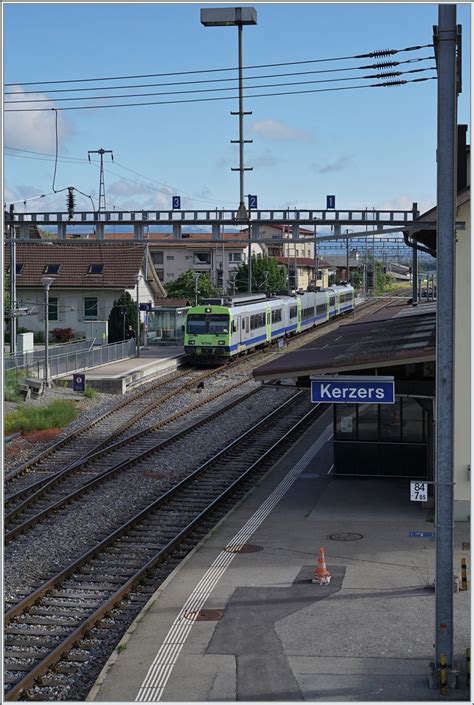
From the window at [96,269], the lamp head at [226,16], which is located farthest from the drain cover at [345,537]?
the window at [96,269]

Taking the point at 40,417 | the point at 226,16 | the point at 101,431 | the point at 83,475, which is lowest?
the point at 83,475

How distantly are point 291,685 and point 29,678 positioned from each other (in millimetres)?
2568

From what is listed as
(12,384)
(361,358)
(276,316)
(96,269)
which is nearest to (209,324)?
(276,316)

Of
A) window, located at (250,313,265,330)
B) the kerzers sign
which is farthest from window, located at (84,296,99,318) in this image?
the kerzers sign

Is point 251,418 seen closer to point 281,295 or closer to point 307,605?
point 307,605

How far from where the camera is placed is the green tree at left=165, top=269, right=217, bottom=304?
216 feet

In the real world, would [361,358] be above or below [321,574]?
above

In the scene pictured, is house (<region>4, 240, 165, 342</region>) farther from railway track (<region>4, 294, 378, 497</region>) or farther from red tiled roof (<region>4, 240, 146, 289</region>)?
railway track (<region>4, 294, 378, 497</region>)

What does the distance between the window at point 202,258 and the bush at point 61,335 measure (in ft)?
138

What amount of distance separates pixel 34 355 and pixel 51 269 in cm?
2281

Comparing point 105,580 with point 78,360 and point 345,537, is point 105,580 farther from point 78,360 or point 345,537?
point 78,360

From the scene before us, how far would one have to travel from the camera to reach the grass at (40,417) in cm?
2530

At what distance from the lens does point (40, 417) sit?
85.4 ft

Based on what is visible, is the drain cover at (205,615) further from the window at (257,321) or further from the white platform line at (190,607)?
the window at (257,321)
